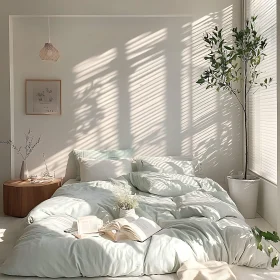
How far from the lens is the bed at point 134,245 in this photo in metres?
2.79

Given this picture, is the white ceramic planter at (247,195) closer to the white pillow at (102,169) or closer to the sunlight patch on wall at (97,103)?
the white pillow at (102,169)

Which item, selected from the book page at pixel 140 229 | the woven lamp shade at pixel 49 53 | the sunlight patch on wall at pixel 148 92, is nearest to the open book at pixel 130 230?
the book page at pixel 140 229

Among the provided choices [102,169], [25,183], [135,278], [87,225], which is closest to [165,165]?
[102,169]

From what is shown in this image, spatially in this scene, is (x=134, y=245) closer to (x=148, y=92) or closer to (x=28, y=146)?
(x=148, y=92)

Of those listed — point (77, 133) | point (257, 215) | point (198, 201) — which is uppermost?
point (77, 133)

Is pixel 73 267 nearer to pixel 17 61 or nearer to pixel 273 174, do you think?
pixel 273 174

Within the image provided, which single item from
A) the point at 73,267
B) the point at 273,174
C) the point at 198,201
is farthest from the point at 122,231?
the point at 273,174

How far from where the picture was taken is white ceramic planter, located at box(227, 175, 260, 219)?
16.9ft

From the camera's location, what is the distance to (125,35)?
5.92 meters

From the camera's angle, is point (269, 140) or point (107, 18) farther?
point (107, 18)

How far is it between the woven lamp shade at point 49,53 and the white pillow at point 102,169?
1397 millimetres

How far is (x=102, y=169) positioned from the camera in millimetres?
5508

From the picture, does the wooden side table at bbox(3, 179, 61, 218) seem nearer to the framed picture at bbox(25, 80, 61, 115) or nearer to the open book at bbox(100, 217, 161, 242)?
the framed picture at bbox(25, 80, 61, 115)

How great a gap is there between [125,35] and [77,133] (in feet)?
4.92
